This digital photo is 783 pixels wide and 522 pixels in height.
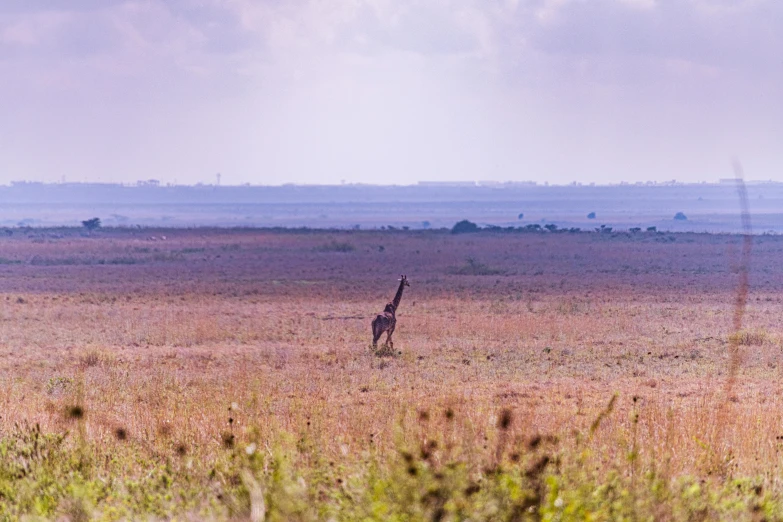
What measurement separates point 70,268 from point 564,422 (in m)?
40.0

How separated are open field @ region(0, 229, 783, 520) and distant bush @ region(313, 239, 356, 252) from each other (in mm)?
12904

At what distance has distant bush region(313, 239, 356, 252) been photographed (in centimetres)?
5906

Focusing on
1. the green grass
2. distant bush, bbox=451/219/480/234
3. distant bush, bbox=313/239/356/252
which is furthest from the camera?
distant bush, bbox=451/219/480/234

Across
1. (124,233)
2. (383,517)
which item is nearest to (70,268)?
(124,233)

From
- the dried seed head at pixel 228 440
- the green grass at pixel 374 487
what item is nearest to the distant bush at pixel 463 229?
the dried seed head at pixel 228 440

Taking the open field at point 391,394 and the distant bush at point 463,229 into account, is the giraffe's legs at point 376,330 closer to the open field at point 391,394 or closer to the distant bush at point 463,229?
the open field at point 391,394

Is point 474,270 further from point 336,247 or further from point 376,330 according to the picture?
point 376,330

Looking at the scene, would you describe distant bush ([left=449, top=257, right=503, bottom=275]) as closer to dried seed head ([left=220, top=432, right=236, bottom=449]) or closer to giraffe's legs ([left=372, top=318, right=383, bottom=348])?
giraffe's legs ([left=372, top=318, right=383, bottom=348])

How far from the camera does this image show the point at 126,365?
1778 centimetres

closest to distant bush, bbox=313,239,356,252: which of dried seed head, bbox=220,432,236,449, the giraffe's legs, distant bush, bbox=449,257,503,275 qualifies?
distant bush, bbox=449,257,503,275

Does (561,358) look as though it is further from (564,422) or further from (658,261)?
(658,261)

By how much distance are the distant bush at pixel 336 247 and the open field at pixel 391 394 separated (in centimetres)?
1290

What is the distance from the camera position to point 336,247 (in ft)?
197

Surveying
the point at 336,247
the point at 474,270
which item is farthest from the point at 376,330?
the point at 336,247
